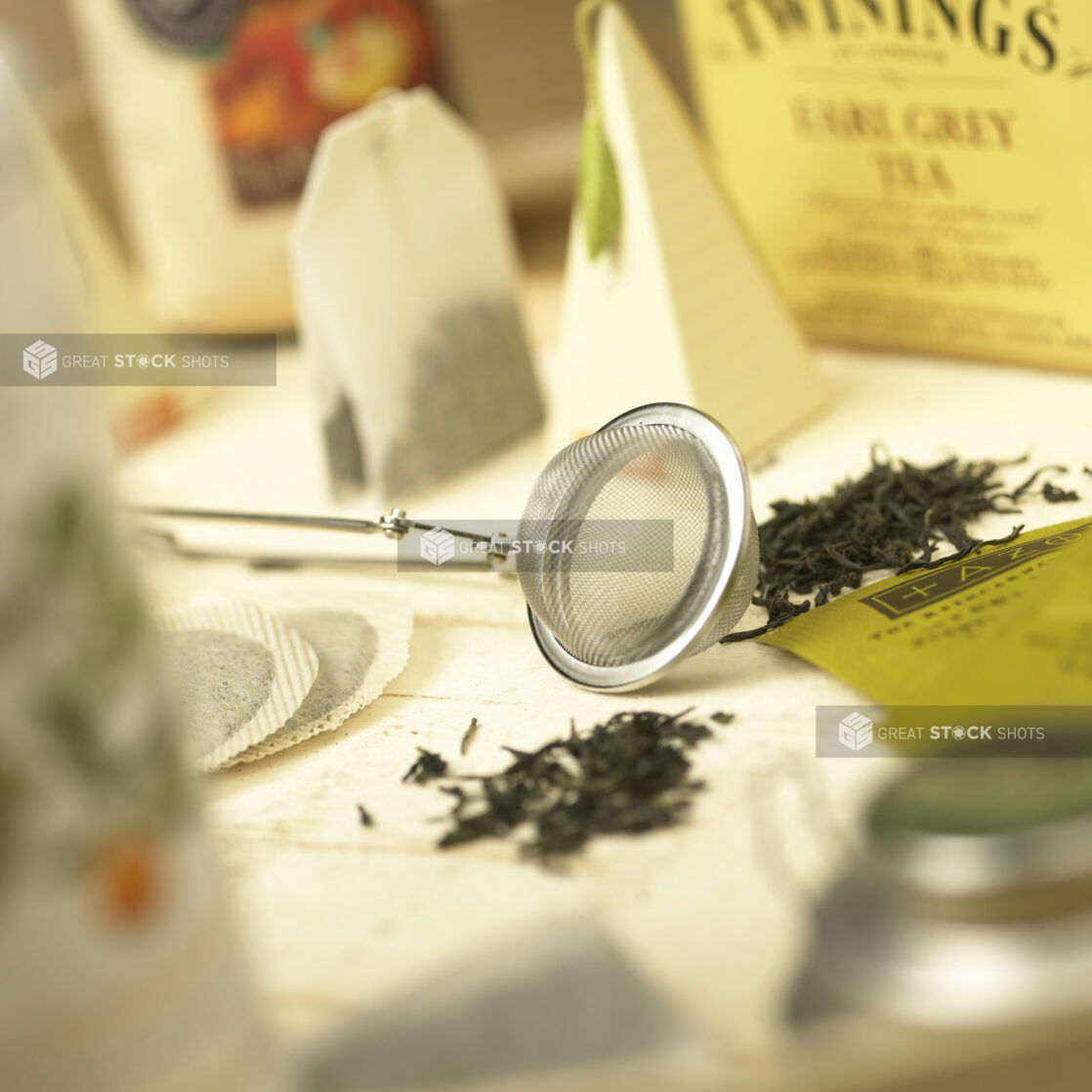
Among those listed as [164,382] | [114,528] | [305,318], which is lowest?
[164,382]

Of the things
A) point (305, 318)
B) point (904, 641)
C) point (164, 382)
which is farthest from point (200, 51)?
point (904, 641)

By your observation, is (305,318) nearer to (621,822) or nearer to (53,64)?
(621,822)

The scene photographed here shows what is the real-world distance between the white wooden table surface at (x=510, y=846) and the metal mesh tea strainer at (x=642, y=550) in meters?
0.03

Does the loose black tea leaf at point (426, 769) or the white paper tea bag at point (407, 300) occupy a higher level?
Result: the white paper tea bag at point (407, 300)

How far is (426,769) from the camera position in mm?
630

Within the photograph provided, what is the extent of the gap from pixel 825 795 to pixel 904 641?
0.37 ft

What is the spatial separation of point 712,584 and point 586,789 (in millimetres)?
119

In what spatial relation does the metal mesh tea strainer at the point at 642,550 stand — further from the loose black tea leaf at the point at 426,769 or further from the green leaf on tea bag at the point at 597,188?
the green leaf on tea bag at the point at 597,188

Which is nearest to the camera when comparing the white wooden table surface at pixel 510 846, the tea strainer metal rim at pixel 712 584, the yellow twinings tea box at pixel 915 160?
the white wooden table surface at pixel 510 846

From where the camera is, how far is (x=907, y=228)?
3.28 feet

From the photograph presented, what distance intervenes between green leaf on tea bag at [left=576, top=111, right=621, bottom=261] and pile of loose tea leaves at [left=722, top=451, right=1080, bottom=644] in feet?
0.74

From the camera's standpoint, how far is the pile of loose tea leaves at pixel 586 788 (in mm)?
556

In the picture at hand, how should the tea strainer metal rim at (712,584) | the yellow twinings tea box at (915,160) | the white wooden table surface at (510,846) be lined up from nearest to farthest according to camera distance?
the white wooden table surface at (510,846), the tea strainer metal rim at (712,584), the yellow twinings tea box at (915,160)

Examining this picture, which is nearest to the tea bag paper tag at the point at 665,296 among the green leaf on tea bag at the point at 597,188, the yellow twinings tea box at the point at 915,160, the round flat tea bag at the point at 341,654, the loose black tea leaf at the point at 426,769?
the green leaf on tea bag at the point at 597,188
